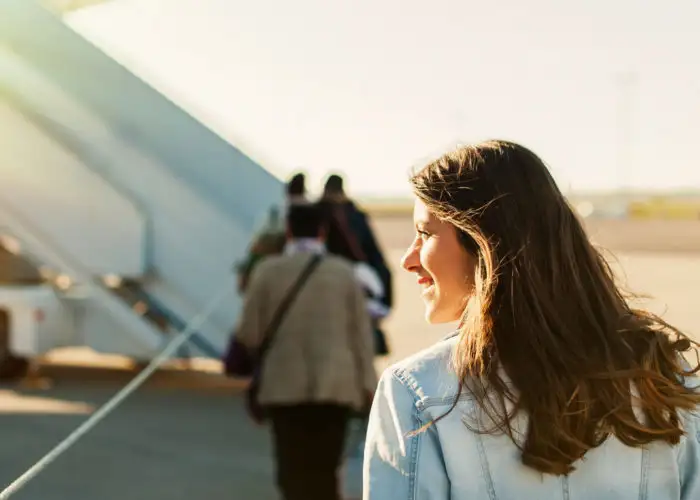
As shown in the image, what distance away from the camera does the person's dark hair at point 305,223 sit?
4254 mm

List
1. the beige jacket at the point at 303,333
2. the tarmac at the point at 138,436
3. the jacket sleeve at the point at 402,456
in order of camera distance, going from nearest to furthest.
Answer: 1. the jacket sleeve at the point at 402,456
2. the beige jacket at the point at 303,333
3. the tarmac at the point at 138,436

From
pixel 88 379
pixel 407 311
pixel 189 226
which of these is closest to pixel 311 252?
pixel 189 226

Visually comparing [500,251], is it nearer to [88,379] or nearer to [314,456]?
[314,456]

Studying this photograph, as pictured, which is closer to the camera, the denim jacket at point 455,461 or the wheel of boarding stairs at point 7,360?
the denim jacket at point 455,461

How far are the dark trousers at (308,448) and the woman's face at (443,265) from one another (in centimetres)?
248

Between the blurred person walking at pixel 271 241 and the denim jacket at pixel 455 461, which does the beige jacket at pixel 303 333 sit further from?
the denim jacket at pixel 455 461

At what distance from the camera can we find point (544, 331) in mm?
1620

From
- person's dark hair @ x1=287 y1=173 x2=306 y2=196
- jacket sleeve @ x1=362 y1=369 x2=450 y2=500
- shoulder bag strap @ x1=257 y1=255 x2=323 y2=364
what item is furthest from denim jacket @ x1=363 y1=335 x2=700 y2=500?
person's dark hair @ x1=287 y1=173 x2=306 y2=196

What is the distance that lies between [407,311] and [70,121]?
741 centimetres

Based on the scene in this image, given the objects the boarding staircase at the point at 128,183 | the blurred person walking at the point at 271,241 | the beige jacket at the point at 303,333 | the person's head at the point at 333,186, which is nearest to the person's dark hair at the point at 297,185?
the blurred person walking at the point at 271,241

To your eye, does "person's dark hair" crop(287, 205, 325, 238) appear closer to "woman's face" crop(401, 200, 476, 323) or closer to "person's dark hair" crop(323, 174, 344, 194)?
"person's dark hair" crop(323, 174, 344, 194)

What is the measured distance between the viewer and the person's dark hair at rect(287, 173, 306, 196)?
20.4 ft

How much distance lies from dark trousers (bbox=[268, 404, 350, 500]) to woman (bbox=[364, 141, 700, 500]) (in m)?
2.54

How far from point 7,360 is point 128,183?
215cm
